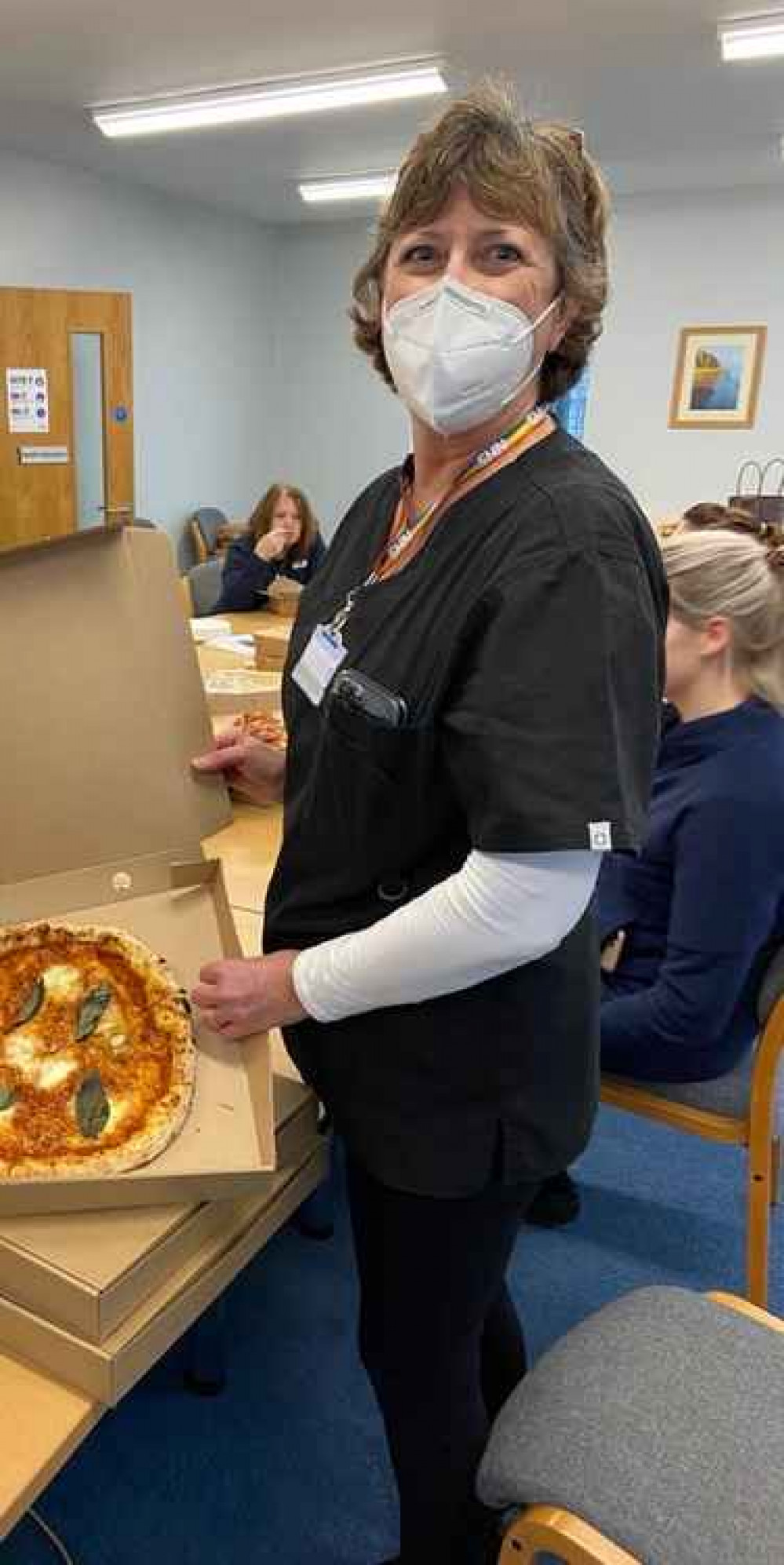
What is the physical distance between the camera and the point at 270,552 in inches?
153

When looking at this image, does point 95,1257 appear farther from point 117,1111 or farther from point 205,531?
point 205,531

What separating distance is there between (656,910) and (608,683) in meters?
1.01

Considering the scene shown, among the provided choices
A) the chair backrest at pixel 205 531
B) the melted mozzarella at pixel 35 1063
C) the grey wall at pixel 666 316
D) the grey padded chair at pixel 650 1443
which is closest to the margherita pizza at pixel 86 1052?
the melted mozzarella at pixel 35 1063

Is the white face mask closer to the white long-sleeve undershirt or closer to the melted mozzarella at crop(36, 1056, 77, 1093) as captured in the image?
the white long-sleeve undershirt

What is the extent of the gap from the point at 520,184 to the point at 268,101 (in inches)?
164

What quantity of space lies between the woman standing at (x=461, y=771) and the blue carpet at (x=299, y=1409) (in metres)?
0.50

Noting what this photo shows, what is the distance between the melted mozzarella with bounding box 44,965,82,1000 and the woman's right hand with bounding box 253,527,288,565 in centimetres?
303

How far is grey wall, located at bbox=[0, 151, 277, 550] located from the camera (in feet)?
17.9

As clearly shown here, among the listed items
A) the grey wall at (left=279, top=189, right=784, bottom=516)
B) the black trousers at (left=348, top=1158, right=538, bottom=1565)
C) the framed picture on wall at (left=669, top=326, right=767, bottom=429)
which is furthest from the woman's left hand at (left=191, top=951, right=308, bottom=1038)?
the framed picture on wall at (left=669, top=326, right=767, bottom=429)

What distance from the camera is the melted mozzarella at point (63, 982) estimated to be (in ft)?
3.22

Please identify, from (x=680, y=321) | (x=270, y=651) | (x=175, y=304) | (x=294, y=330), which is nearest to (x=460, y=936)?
(x=270, y=651)

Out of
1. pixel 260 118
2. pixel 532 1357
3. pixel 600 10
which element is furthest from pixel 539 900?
pixel 260 118

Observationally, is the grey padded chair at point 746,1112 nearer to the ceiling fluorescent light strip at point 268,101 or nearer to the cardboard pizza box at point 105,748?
the cardboard pizza box at point 105,748

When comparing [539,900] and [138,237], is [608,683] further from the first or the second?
[138,237]
